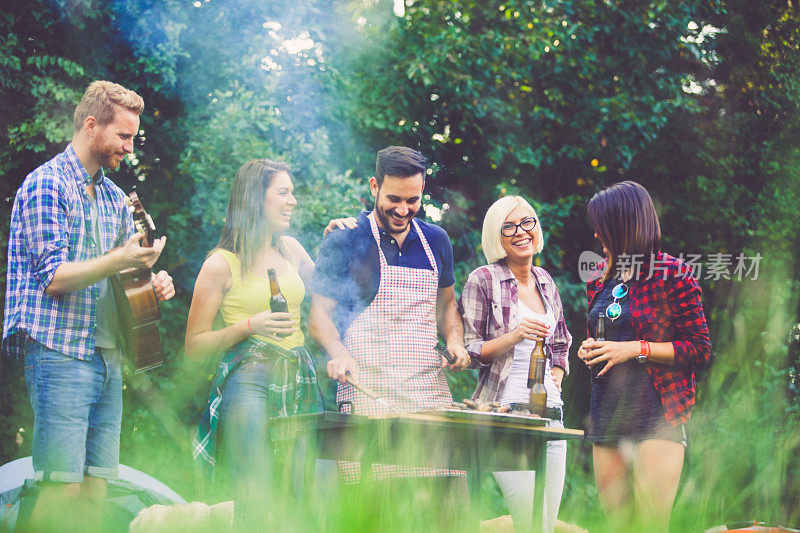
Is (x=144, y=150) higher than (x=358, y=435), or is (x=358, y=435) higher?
(x=144, y=150)

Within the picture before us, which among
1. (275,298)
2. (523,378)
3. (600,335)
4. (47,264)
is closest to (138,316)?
(47,264)

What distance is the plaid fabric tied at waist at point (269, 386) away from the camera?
2867mm

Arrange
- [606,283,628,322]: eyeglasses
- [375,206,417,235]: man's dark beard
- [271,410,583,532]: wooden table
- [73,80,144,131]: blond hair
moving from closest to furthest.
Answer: [271,410,583,532]: wooden table < [73,80,144,131]: blond hair < [606,283,628,322]: eyeglasses < [375,206,417,235]: man's dark beard

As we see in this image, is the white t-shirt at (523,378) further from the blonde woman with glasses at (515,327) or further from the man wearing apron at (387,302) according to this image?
the man wearing apron at (387,302)

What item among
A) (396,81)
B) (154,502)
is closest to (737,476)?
(154,502)

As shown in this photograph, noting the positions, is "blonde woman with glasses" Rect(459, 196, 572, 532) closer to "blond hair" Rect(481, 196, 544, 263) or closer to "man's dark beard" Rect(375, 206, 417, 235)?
"blond hair" Rect(481, 196, 544, 263)

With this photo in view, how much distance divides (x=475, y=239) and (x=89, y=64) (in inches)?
130

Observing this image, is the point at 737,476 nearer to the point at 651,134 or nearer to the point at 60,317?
the point at 60,317

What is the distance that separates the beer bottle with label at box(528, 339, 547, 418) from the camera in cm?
288

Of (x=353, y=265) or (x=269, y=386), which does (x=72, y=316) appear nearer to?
(x=269, y=386)

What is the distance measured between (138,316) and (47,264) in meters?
0.40

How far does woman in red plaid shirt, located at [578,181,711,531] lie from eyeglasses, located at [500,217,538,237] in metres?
0.33

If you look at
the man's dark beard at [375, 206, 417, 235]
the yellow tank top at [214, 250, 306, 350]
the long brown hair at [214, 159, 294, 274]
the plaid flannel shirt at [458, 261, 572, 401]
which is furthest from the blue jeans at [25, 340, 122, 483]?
the plaid flannel shirt at [458, 261, 572, 401]

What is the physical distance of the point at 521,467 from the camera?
2.52 metres
